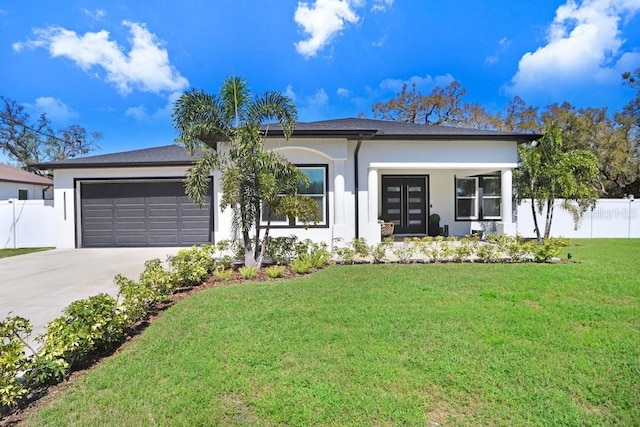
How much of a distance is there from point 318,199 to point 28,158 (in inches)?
1386

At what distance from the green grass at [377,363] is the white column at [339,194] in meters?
4.90

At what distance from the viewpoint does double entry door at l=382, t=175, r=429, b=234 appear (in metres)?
15.1

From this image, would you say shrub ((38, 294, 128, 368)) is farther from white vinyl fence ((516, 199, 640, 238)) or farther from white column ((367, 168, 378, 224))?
white vinyl fence ((516, 199, 640, 238))

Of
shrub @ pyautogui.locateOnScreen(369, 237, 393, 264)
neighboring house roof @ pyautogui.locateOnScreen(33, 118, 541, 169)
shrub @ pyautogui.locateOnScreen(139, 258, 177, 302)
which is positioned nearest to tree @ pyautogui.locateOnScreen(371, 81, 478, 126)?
neighboring house roof @ pyautogui.locateOnScreen(33, 118, 541, 169)

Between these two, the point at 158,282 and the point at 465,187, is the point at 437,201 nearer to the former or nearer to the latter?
the point at 465,187

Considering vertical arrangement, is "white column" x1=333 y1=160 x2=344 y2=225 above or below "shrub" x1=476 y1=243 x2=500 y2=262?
above

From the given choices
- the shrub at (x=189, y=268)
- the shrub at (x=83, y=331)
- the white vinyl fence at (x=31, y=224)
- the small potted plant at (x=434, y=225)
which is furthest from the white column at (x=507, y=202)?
the white vinyl fence at (x=31, y=224)

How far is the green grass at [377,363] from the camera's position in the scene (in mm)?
2955

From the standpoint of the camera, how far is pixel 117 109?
975 inches

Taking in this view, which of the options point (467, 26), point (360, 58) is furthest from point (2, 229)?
point (467, 26)

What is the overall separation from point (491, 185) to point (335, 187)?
291 inches

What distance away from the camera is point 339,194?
11188mm

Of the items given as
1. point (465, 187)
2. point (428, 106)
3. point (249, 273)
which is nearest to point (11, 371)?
point (249, 273)

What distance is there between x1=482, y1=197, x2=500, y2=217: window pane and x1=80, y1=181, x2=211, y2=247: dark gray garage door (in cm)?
1087
